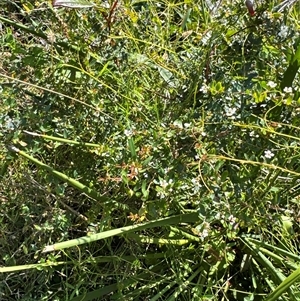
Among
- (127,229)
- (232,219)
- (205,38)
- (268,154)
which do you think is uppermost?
(205,38)

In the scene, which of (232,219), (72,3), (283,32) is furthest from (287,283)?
(72,3)

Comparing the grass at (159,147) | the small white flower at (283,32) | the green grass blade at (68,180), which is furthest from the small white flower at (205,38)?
the green grass blade at (68,180)

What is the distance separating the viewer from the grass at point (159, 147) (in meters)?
0.97

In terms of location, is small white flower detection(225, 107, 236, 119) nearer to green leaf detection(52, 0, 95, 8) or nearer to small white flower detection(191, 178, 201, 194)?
small white flower detection(191, 178, 201, 194)

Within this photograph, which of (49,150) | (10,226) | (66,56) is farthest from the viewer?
(10,226)

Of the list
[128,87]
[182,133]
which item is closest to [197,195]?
[182,133]

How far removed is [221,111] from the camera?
38.3 inches

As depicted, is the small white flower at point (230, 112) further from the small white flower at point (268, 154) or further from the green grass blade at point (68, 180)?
the green grass blade at point (68, 180)

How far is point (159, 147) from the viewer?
0.99m

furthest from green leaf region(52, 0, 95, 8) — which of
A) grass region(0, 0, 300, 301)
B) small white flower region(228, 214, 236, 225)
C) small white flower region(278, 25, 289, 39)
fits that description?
small white flower region(228, 214, 236, 225)

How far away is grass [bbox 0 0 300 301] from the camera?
3.18 feet

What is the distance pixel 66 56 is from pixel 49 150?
0.24 metres

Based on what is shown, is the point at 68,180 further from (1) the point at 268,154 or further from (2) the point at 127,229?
(1) the point at 268,154

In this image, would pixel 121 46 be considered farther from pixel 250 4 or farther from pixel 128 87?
pixel 250 4
